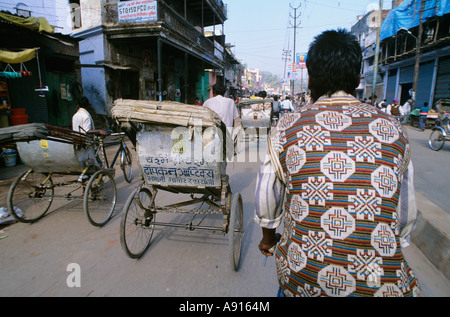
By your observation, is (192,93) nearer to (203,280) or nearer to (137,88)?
(137,88)

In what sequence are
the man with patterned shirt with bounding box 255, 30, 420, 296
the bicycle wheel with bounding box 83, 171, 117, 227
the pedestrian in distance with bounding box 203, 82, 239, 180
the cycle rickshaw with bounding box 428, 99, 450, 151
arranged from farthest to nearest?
the cycle rickshaw with bounding box 428, 99, 450, 151 → the pedestrian in distance with bounding box 203, 82, 239, 180 → the bicycle wheel with bounding box 83, 171, 117, 227 → the man with patterned shirt with bounding box 255, 30, 420, 296

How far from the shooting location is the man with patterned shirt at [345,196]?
1116 mm

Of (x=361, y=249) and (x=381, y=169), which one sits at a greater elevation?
(x=381, y=169)

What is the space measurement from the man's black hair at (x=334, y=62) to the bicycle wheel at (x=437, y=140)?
32.2ft

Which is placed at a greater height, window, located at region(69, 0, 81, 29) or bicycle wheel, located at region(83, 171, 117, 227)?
window, located at region(69, 0, 81, 29)

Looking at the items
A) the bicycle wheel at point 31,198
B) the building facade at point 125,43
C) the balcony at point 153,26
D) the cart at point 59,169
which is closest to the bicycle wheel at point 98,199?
the cart at point 59,169

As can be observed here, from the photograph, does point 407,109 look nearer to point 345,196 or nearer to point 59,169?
point 59,169

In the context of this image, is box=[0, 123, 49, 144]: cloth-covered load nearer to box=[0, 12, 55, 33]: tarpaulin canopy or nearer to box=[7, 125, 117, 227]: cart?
box=[7, 125, 117, 227]: cart

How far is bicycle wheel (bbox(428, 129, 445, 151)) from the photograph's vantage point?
29.2 ft

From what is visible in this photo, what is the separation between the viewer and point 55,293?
8.17 feet

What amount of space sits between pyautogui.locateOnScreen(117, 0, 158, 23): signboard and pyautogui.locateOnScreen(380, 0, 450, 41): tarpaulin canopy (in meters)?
16.2

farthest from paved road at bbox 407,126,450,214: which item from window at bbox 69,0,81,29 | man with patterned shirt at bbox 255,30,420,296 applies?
window at bbox 69,0,81,29
